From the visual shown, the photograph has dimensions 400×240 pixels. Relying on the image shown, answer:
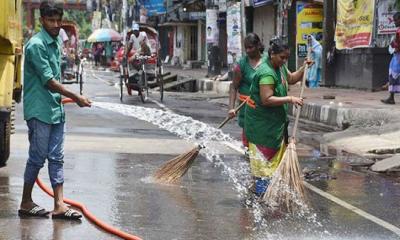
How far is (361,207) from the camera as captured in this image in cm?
720

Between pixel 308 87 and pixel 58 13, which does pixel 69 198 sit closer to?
pixel 58 13

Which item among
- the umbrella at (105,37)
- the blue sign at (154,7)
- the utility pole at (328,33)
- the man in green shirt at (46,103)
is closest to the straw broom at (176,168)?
the man in green shirt at (46,103)

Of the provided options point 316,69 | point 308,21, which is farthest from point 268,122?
point 308,21

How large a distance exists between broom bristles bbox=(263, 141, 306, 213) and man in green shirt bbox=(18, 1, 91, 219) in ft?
6.07

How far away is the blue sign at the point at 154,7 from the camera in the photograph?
159 ft

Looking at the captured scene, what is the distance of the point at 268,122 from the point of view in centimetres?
700

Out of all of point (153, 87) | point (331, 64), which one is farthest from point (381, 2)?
point (153, 87)

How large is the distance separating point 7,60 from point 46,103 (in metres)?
2.08

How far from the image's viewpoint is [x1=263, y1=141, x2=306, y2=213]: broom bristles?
22.0 ft

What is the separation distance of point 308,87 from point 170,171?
48.3 ft

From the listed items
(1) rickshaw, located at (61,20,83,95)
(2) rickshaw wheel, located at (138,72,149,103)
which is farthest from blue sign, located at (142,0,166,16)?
(2) rickshaw wheel, located at (138,72,149,103)

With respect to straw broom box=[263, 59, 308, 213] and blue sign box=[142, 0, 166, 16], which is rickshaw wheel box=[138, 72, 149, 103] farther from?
blue sign box=[142, 0, 166, 16]

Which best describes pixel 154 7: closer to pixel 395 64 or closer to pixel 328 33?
pixel 328 33

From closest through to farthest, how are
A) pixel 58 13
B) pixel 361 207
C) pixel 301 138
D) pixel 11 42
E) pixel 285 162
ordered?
pixel 58 13
pixel 285 162
pixel 361 207
pixel 11 42
pixel 301 138
